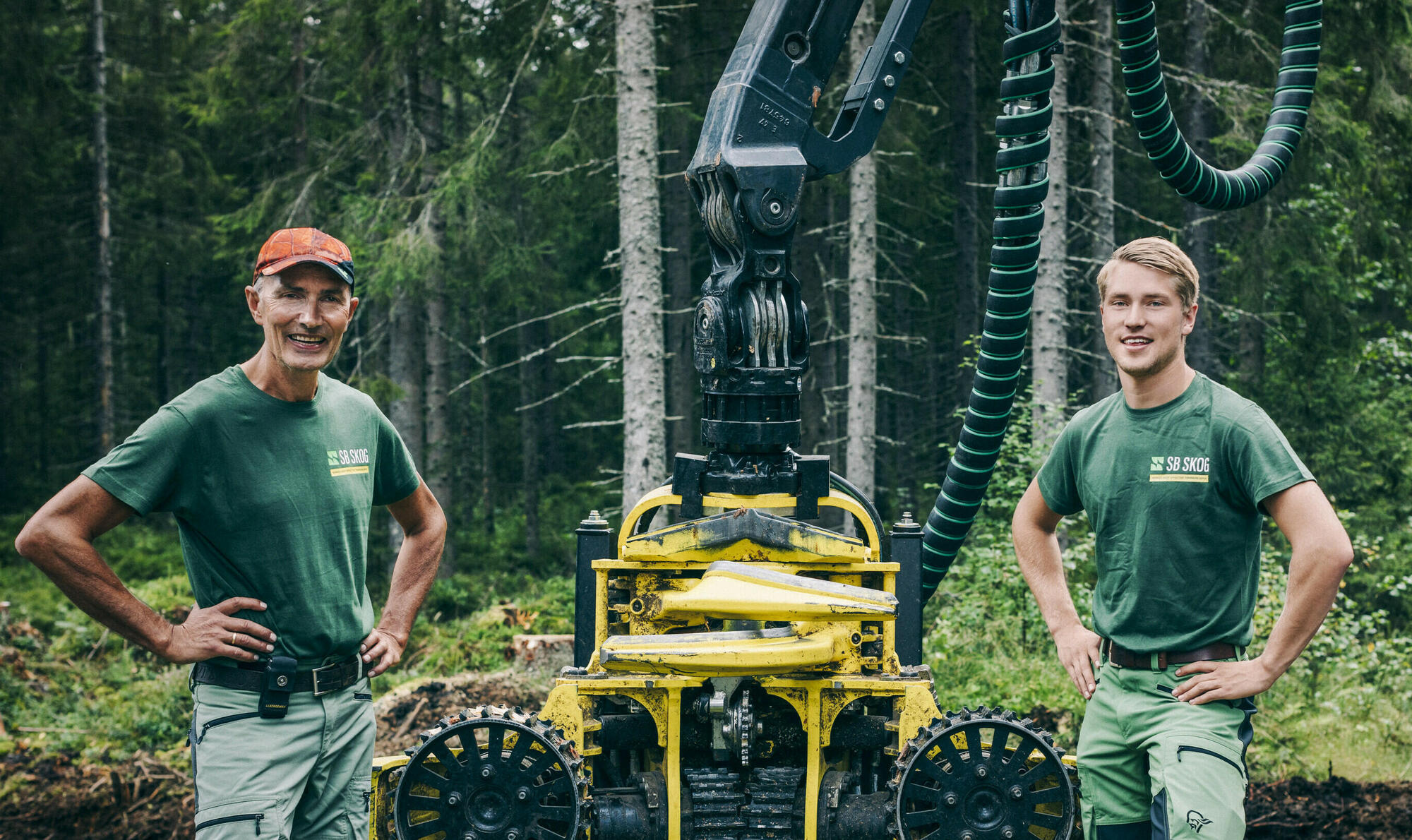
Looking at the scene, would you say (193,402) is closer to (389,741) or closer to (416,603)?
(416,603)

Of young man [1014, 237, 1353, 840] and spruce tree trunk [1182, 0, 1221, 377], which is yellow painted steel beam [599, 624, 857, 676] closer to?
young man [1014, 237, 1353, 840]

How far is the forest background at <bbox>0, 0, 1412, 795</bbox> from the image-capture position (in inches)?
366

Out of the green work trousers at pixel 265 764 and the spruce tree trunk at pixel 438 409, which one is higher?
the spruce tree trunk at pixel 438 409

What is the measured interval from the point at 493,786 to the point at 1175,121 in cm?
482

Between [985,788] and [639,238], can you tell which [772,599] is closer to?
[985,788]

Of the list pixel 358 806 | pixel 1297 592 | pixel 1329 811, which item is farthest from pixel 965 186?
pixel 358 806

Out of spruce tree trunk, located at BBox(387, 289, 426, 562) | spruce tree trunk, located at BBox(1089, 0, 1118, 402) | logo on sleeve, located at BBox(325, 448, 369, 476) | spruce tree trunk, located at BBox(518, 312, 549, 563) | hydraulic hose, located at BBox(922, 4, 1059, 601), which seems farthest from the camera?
spruce tree trunk, located at BBox(518, 312, 549, 563)

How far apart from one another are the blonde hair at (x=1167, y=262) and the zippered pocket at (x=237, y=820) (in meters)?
2.78

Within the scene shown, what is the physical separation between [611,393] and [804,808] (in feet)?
70.2

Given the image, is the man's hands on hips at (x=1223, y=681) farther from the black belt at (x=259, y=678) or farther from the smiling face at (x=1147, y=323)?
the black belt at (x=259, y=678)

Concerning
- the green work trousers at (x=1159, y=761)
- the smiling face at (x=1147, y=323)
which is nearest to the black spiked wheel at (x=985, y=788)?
the green work trousers at (x=1159, y=761)

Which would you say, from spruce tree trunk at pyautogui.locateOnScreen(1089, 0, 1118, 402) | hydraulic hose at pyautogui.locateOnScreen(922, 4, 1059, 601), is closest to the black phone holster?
hydraulic hose at pyautogui.locateOnScreen(922, 4, 1059, 601)

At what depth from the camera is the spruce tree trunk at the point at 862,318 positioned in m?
13.5

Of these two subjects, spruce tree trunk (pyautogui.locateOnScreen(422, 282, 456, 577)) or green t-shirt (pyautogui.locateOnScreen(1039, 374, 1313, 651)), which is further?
spruce tree trunk (pyautogui.locateOnScreen(422, 282, 456, 577))
